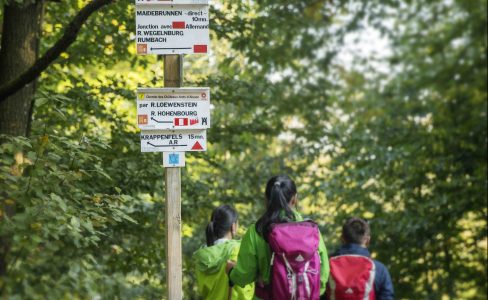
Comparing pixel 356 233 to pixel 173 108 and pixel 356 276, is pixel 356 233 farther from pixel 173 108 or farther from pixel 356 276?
pixel 173 108

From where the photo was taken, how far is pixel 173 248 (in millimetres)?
4266

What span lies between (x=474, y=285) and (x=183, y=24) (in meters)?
9.49

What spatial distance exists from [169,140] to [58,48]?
6.35 feet

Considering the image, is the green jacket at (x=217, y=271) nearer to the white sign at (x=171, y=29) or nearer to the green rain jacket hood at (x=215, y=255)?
the green rain jacket hood at (x=215, y=255)

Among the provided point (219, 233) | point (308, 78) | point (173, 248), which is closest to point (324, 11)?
point (308, 78)

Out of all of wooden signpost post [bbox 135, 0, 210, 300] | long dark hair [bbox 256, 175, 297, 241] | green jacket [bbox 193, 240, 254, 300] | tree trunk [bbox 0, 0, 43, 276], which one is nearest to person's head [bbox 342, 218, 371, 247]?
green jacket [bbox 193, 240, 254, 300]

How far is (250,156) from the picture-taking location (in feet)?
38.1

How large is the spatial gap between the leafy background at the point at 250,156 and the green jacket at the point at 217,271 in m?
0.57

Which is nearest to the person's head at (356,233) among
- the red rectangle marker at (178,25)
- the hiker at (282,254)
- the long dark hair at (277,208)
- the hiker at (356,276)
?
the hiker at (356,276)

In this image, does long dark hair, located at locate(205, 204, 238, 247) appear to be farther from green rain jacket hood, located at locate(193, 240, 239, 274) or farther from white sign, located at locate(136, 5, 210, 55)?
white sign, located at locate(136, 5, 210, 55)

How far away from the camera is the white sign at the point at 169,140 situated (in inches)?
→ 168

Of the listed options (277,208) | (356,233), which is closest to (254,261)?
(277,208)

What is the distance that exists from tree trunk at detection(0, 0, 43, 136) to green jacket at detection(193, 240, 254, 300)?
8.83 ft

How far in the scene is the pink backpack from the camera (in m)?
4.33
